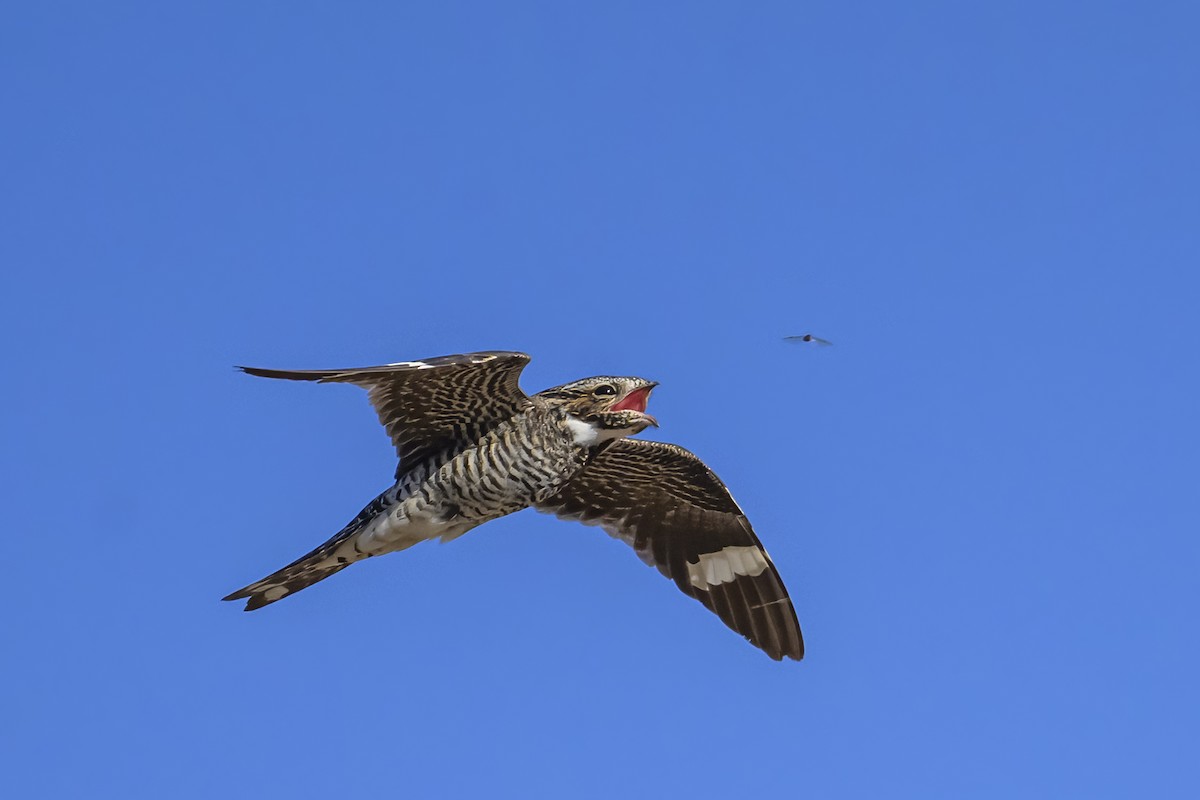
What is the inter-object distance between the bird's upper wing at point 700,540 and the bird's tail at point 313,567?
215 centimetres

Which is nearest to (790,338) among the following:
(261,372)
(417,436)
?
(417,436)

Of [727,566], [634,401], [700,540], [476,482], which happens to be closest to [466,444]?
[476,482]

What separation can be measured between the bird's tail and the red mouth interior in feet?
6.82

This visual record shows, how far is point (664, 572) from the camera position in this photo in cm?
1447

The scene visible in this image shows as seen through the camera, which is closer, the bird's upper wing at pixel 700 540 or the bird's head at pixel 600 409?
the bird's head at pixel 600 409

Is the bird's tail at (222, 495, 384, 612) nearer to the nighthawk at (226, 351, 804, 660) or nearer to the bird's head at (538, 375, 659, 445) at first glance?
the nighthawk at (226, 351, 804, 660)

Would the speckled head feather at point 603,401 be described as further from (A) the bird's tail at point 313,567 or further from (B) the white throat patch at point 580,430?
(A) the bird's tail at point 313,567

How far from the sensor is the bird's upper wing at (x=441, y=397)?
11.8 m

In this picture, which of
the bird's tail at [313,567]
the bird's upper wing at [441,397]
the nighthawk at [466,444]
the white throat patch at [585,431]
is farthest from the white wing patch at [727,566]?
the bird's tail at [313,567]

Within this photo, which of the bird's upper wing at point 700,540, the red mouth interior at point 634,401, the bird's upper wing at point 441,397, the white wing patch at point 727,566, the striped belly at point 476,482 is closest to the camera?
the bird's upper wing at point 441,397

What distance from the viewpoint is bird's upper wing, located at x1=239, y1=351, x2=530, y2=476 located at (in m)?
11.8

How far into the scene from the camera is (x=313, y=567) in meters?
12.6

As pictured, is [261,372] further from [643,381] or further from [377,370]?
[643,381]

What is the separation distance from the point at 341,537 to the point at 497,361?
6.63 feet
